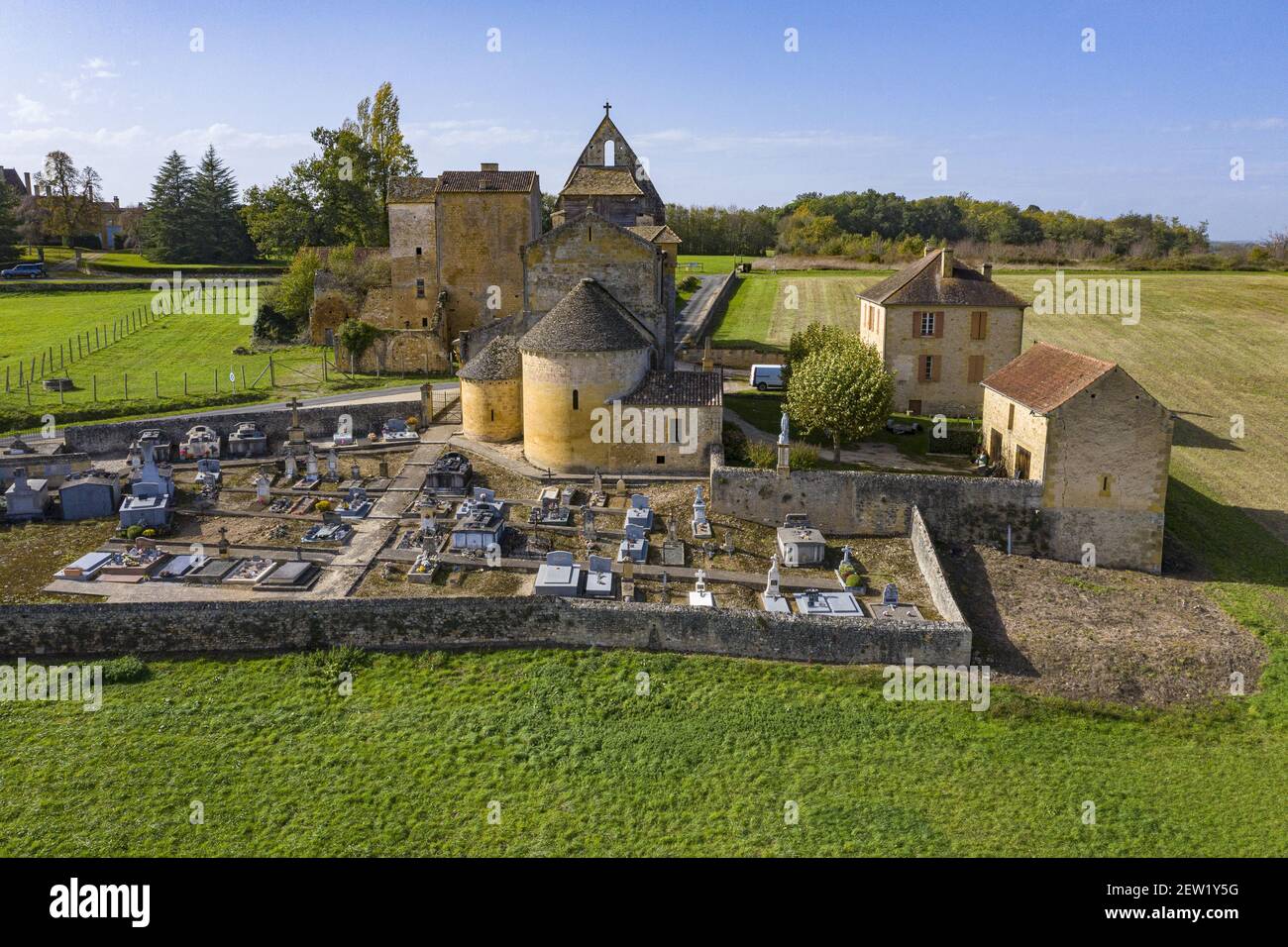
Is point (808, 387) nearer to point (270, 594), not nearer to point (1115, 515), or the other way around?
point (1115, 515)

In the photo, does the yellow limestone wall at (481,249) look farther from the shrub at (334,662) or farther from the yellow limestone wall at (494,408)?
the shrub at (334,662)

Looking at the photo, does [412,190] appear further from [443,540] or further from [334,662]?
[334,662]

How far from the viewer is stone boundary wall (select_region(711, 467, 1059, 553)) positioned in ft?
92.6

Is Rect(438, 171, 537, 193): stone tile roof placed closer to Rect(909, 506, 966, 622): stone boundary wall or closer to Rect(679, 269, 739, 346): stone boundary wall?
Rect(679, 269, 739, 346): stone boundary wall

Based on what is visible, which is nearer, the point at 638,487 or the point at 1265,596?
the point at 1265,596

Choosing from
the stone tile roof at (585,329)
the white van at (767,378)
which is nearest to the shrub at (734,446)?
the stone tile roof at (585,329)

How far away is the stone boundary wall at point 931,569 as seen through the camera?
2329cm

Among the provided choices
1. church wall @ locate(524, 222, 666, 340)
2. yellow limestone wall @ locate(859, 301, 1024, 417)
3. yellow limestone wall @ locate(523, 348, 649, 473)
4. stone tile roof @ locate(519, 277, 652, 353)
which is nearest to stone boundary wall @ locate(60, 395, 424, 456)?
church wall @ locate(524, 222, 666, 340)

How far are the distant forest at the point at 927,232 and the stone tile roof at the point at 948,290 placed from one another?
45.9m

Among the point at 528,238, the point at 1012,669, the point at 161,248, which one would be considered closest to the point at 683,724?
the point at 1012,669

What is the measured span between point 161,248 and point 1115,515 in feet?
267

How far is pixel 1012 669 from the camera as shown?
72.1 feet

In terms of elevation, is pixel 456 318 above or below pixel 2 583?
above

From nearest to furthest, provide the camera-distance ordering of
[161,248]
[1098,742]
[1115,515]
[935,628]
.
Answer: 1. [1098,742]
2. [935,628]
3. [1115,515]
4. [161,248]
